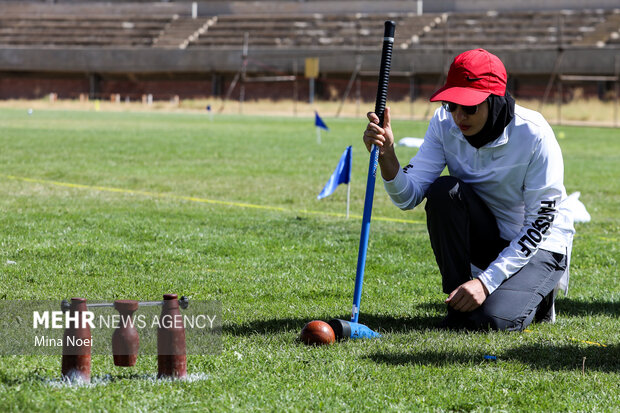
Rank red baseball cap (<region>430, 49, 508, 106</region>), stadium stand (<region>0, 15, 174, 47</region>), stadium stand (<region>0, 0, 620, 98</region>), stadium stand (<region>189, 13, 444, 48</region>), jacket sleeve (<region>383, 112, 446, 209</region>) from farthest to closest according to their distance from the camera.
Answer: stadium stand (<region>0, 15, 174, 47</region>)
stadium stand (<region>189, 13, 444, 48</region>)
stadium stand (<region>0, 0, 620, 98</region>)
jacket sleeve (<region>383, 112, 446, 209</region>)
red baseball cap (<region>430, 49, 508, 106</region>)

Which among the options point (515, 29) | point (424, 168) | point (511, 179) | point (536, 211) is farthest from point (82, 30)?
point (536, 211)

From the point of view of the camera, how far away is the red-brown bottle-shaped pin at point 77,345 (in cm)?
350

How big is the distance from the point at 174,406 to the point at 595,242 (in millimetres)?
6326

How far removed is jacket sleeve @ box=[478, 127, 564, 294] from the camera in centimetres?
492

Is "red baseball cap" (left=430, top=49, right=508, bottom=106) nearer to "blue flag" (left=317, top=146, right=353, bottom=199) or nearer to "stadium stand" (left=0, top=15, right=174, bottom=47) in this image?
"blue flag" (left=317, top=146, right=353, bottom=199)

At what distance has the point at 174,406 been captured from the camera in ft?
11.9

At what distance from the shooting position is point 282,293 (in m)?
6.08

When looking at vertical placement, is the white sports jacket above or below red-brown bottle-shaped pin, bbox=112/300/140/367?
above

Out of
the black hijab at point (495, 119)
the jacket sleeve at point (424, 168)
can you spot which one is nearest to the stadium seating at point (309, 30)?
the jacket sleeve at point (424, 168)

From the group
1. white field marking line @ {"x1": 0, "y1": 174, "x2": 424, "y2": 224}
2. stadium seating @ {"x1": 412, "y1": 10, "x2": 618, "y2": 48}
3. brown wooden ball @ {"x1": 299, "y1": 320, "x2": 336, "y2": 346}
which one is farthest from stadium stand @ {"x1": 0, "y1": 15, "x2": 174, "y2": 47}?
brown wooden ball @ {"x1": 299, "y1": 320, "x2": 336, "y2": 346}

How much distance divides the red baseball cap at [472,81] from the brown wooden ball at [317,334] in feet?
4.52

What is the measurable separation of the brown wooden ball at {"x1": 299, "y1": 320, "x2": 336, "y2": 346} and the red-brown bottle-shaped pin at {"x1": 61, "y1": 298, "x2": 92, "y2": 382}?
137cm

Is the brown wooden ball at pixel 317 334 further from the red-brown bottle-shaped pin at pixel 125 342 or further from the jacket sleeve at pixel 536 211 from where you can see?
the red-brown bottle-shaped pin at pixel 125 342

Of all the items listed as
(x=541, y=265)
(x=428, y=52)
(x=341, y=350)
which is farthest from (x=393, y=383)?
(x=428, y=52)
